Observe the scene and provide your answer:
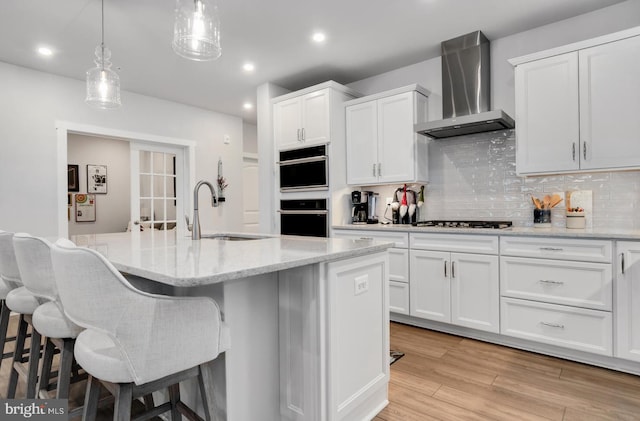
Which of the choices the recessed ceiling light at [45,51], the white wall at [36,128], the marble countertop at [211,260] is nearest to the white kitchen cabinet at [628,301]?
the marble countertop at [211,260]

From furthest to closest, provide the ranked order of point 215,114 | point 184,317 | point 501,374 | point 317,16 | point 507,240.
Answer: point 215,114 → point 317,16 → point 507,240 → point 501,374 → point 184,317

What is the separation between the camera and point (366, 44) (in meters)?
3.42

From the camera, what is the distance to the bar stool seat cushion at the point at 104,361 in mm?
1069

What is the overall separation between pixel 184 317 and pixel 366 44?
3115 mm

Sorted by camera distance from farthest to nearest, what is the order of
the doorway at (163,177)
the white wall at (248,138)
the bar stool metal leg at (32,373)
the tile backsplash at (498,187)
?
the white wall at (248,138) → the doorway at (163,177) → the tile backsplash at (498,187) → the bar stool metal leg at (32,373)

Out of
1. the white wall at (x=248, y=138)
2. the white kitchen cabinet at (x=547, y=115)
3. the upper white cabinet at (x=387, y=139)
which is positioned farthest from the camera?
the white wall at (x=248, y=138)

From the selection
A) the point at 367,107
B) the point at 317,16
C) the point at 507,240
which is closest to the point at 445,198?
the point at 507,240

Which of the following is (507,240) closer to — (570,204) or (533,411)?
(570,204)

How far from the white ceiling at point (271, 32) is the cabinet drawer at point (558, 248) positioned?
182 centimetres

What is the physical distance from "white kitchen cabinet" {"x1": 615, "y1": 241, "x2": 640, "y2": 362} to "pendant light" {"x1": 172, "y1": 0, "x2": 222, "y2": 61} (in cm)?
282

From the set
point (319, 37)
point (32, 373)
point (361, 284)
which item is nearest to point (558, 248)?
point (361, 284)

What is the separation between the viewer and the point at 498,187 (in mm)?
3350

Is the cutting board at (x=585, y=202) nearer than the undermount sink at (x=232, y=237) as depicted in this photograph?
No

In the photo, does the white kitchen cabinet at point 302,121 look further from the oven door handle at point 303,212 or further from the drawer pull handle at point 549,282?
the drawer pull handle at point 549,282
